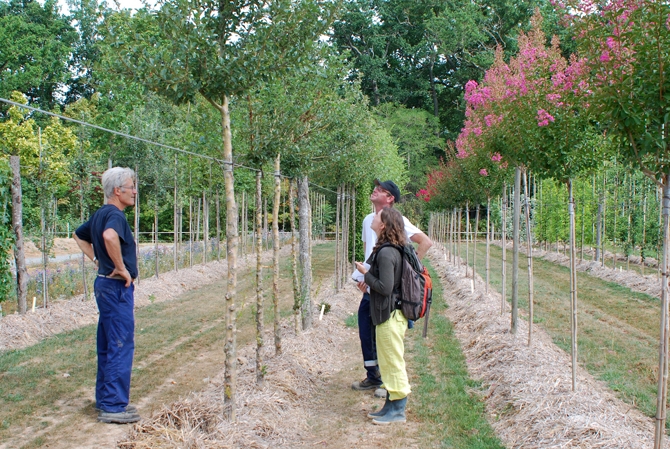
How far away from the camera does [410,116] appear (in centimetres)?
4456

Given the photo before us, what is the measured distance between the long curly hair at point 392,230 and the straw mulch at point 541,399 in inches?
74.8

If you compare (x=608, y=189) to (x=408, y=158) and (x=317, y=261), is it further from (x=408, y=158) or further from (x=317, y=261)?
(x=408, y=158)

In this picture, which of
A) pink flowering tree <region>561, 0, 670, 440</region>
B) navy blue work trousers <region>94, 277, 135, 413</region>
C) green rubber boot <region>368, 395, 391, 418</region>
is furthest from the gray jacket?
navy blue work trousers <region>94, 277, 135, 413</region>

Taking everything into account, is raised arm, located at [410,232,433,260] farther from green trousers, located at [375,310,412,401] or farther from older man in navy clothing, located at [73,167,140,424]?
older man in navy clothing, located at [73,167,140,424]

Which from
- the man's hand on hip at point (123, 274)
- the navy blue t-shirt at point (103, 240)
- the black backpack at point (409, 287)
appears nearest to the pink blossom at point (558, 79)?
the black backpack at point (409, 287)

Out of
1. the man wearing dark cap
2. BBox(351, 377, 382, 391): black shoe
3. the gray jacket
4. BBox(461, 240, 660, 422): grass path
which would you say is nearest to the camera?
the gray jacket

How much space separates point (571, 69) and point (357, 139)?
4.90 meters

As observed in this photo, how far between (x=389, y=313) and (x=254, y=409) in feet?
4.84

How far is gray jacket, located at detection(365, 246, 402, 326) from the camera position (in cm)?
514

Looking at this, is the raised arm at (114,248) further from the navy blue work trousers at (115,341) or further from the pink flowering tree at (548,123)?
the pink flowering tree at (548,123)

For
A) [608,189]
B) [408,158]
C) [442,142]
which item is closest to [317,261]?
[608,189]

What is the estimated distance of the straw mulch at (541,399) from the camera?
178 inches

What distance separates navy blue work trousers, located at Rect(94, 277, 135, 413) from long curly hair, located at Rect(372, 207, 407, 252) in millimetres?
2331

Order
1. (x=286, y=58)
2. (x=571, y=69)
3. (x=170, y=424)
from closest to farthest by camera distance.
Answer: (x=170, y=424)
(x=286, y=58)
(x=571, y=69)
